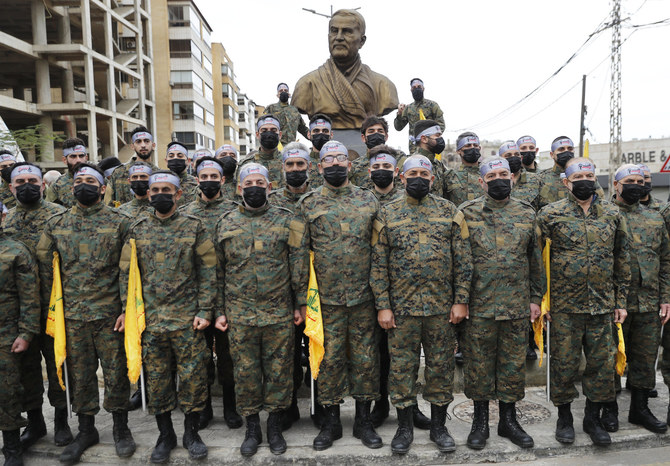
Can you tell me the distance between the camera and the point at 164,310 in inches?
166

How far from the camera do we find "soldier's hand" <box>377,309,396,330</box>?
13.9ft

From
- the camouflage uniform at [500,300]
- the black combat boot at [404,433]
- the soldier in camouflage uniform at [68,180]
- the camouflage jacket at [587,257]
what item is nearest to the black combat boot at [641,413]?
the camouflage jacket at [587,257]

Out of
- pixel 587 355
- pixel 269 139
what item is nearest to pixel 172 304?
pixel 269 139

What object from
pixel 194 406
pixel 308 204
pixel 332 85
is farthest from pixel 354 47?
pixel 194 406

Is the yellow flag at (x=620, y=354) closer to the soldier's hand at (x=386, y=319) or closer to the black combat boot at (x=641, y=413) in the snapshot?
the black combat boot at (x=641, y=413)

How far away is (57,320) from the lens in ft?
14.2

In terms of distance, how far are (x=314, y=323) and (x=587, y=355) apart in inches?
101

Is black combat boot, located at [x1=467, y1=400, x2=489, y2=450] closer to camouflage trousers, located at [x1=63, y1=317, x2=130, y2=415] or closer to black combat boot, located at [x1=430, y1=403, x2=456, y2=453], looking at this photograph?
black combat boot, located at [x1=430, y1=403, x2=456, y2=453]

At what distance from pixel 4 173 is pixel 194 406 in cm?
407

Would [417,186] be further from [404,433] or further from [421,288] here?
[404,433]

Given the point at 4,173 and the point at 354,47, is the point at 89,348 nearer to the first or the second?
the point at 4,173

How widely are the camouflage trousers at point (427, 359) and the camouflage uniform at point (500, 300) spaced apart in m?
0.27

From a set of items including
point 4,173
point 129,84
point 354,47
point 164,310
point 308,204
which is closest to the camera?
point 164,310

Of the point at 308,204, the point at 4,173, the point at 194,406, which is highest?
the point at 4,173
